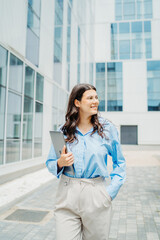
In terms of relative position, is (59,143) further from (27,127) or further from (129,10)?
(129,10)

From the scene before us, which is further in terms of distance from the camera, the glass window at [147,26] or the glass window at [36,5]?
the glass window at [147,26]

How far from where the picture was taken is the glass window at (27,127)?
29.2ft

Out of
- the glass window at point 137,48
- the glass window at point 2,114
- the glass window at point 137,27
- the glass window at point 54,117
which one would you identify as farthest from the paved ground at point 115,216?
the glass window at point 137,27

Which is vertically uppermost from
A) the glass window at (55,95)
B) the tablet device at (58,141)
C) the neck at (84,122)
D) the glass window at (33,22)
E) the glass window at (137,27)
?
the glass window at (137,27)

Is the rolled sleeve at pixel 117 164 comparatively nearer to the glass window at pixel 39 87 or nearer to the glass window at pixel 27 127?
the glass window at pixel 27 127

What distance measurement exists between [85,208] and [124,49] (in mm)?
30126

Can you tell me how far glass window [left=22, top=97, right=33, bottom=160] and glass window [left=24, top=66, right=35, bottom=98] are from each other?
0.25m

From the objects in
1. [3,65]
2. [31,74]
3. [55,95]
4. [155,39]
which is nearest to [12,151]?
[3,65]

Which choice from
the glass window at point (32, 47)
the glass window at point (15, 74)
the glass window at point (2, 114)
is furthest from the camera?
the glass window at point (32, 47)

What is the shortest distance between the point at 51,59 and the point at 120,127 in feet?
63.9

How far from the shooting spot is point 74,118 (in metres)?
2.09

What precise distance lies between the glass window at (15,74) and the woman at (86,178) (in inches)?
249

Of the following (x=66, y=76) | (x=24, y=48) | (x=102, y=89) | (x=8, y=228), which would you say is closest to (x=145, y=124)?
(x=102, y=89)

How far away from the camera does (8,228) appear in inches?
149
